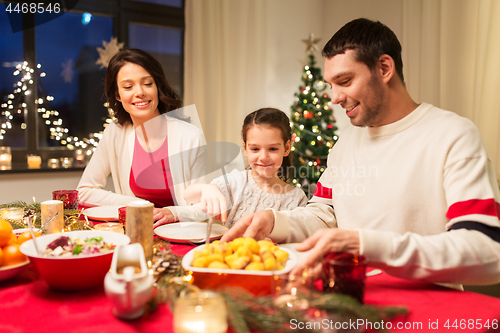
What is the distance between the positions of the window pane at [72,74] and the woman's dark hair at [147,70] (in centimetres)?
160

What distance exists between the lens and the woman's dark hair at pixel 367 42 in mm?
1271

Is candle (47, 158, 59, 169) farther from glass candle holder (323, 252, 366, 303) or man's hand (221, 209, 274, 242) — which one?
glass candle holder (323, 252, 366, 303)

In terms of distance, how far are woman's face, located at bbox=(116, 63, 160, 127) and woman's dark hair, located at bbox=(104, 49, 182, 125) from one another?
1.1 inches

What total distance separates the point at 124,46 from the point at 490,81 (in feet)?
11.5

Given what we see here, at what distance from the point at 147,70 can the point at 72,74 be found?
2176 mm

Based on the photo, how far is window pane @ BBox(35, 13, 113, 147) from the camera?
3.83 meters

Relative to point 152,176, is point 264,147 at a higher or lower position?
higher

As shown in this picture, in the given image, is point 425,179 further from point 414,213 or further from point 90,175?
point 90,175

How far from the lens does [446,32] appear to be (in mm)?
3398

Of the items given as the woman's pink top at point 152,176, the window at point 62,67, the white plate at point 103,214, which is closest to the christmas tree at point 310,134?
the window at point 62,67

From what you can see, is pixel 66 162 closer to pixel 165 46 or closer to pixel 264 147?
pixel 165 46

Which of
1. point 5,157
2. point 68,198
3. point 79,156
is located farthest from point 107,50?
point 68,198

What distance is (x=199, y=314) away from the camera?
2.00 ft

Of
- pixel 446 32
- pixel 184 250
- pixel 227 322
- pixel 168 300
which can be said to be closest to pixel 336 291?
pixel 227 322
